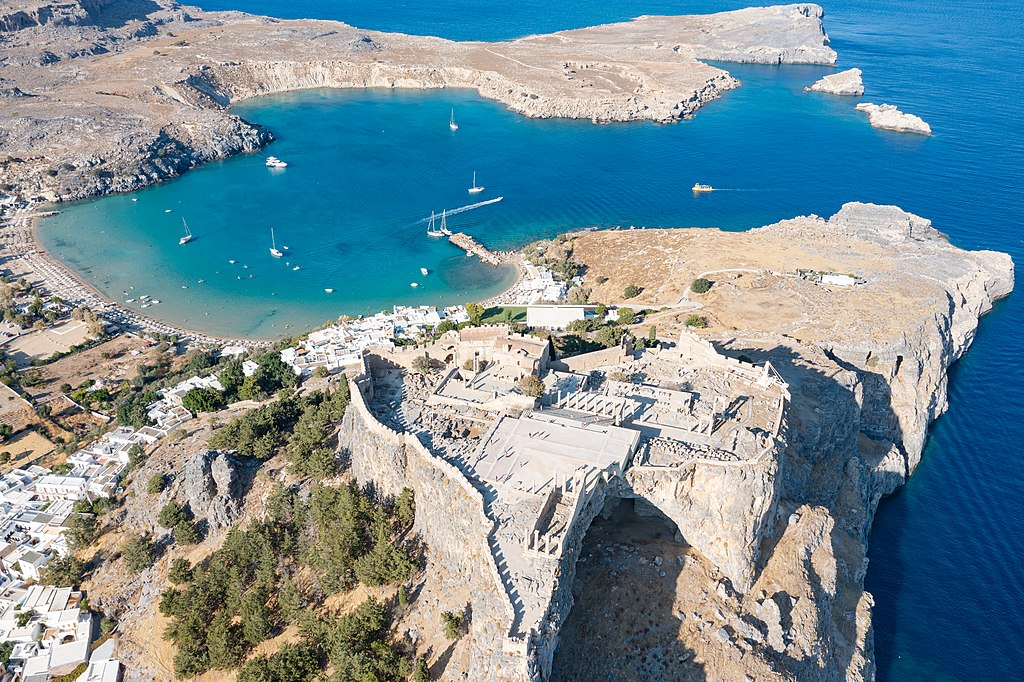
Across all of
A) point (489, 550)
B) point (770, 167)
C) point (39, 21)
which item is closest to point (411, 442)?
point (489, 550)

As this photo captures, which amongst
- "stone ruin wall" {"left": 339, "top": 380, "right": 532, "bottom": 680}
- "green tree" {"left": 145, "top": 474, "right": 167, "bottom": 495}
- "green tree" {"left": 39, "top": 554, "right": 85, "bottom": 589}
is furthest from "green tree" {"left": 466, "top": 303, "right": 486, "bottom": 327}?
"green tree" {"left": 39, "top": 554, "right": 85, "bottom": 589}

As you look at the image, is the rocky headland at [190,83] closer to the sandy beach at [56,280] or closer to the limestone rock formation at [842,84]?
the sandy beach at [56,280]

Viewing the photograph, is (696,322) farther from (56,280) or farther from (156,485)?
(56,280)

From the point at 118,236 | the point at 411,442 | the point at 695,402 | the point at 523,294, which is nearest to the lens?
the point at 411,442

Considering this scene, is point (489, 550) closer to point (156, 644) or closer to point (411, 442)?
point (411, 442)

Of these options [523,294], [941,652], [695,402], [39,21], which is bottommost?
[941,652]
